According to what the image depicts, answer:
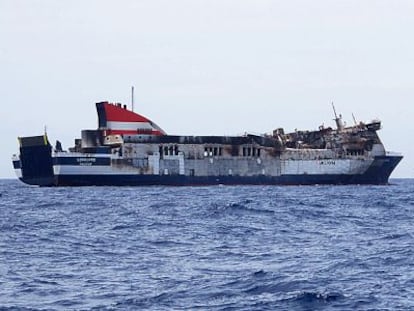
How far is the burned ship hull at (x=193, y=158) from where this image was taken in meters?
96.1

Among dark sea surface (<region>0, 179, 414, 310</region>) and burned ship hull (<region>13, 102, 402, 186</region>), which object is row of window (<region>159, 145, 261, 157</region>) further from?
dark sea surface (<region>0, 179, 414, 310</region>)

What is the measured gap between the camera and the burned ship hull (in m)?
96.1

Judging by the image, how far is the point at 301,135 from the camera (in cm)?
11344

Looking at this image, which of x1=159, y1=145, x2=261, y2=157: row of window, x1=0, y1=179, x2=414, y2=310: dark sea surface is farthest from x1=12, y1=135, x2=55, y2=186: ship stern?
x1=0, y1=179, x2=414, y2=310: dark sea surface

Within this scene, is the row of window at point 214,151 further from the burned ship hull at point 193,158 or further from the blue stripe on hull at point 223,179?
the blue stripe on hull at point 223,179

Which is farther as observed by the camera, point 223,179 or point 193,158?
point 223,179

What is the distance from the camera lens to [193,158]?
100 metres

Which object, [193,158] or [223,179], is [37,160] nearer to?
[193,158]

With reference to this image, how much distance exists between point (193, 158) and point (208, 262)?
7328 cm

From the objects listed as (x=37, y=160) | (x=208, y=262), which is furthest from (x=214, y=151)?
(x=208, y=262)

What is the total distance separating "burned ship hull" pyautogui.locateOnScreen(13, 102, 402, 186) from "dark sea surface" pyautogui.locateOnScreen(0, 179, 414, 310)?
160ft

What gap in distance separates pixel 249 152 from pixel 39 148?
2490 centimetres

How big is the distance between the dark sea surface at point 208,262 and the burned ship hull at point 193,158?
4891cm

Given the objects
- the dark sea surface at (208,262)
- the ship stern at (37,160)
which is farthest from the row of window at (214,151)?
the dark sea surface at (208,262)
